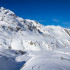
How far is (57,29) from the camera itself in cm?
7156

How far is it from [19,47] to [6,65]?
2081cm

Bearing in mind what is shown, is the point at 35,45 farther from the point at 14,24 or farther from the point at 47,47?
the point at 14,24

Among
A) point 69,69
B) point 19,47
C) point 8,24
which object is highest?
point 8,24

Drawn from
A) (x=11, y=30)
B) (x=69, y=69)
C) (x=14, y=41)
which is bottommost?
(x=69, y=69)

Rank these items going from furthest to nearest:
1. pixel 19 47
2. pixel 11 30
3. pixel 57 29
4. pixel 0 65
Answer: pixel 57 29
pixel 11 30
pixel 19 47
pixel 0 65

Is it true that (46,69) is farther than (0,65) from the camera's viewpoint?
No

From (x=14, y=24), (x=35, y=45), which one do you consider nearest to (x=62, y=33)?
(x=14, y=24)

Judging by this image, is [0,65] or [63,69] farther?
[0,65]

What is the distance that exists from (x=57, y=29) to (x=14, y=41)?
148 feet

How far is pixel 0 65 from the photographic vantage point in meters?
8.52

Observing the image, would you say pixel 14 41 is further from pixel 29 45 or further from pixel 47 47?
pixel 47 47

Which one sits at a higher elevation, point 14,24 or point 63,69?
point 14,24

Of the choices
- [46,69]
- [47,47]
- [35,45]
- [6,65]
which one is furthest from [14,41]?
[46,69]

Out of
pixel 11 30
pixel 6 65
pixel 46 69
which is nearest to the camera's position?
pixel 46 69
